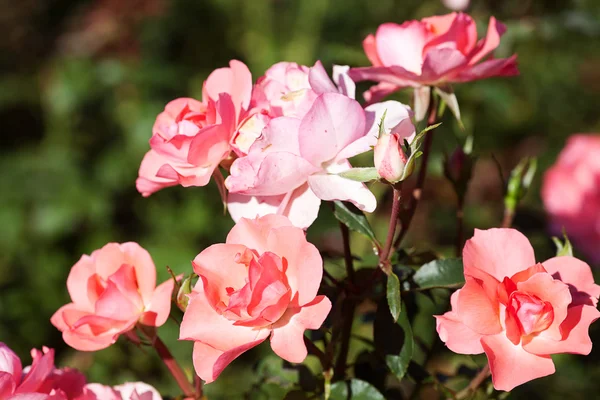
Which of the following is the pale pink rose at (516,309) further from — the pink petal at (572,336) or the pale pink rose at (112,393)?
the pale pink rose at (112,393)

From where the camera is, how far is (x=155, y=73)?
2.05 metres

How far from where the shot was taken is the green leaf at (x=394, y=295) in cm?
50

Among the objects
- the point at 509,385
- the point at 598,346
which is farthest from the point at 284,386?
the point at 598,346

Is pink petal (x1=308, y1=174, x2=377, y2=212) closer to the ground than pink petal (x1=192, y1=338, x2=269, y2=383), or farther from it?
farther from it

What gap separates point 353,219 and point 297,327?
109 mm

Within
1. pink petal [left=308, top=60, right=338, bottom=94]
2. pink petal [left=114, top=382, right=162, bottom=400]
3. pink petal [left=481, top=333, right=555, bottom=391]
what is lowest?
pink petal [left=114, top=382, right=162, bottom=400]

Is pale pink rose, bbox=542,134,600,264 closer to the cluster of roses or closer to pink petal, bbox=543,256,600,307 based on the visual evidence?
pink petal, bbox=543,256,600,307

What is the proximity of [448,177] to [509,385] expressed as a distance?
28 centimetres

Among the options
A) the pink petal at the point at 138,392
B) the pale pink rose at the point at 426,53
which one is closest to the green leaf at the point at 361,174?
the pale pink rose at the point at 426,53

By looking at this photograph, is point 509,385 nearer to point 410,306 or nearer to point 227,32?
point 410,306

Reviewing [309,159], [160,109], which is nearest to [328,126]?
[309,159]

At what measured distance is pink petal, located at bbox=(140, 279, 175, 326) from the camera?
0.57 meters

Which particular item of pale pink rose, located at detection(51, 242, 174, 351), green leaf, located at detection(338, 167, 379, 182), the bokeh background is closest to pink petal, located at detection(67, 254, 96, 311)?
pale pink rose, located at detection(51, 242, 174, 351)

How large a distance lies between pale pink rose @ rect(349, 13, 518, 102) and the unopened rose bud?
134 millimetres
